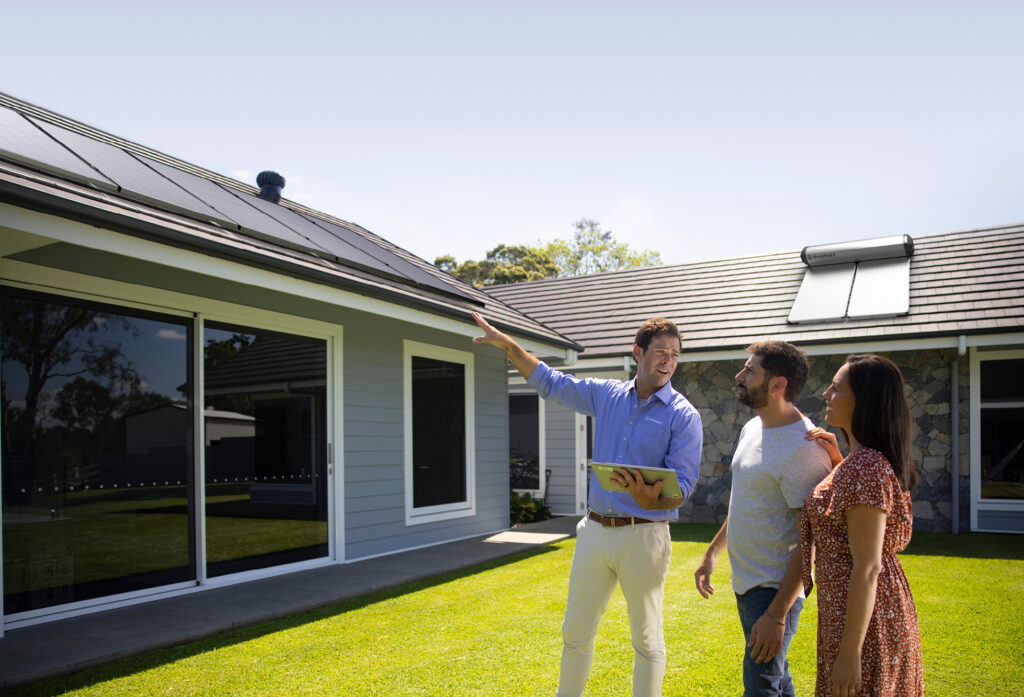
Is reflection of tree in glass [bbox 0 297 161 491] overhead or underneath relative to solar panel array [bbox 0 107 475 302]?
underneath

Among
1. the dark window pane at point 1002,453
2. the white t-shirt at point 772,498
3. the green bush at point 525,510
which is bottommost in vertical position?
the green bush at point 525,510

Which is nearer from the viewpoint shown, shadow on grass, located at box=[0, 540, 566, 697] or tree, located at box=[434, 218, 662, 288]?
shadow on grass, located at box=[0, 540, 566, 697]

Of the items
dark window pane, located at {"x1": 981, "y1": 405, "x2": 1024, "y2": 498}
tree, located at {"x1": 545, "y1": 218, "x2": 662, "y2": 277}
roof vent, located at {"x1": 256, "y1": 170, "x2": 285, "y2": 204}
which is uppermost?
tree, located at {"x1": 545, "y1": 218, "x2": 662, "y2": 277}

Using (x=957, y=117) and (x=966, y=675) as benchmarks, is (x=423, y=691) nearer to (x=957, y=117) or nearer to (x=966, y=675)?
(x=966, y=675)

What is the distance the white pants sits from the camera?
119 inches

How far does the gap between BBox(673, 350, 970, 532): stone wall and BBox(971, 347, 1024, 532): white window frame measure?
79mm

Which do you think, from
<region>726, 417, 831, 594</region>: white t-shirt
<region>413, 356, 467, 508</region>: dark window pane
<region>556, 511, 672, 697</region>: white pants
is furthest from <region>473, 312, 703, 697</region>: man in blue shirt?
<region>413, 356, 467, 508</region>: dark window pane

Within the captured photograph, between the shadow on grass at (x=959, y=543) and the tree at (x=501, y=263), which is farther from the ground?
the tree at (x=501, y=263)

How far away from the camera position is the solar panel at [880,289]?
1012 cm

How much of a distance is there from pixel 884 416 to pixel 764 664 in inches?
37.5

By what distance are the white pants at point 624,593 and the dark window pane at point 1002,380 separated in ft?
28.1

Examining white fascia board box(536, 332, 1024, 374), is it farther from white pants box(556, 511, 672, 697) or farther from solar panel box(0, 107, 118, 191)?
solar panel box(0, 107, 118, 191)

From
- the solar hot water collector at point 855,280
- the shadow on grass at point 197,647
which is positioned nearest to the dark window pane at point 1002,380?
the solar hot water collector at point 855,280

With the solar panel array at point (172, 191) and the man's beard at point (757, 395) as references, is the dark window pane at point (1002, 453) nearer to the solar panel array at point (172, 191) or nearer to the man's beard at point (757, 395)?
the solar panel array at point (172, 191)
